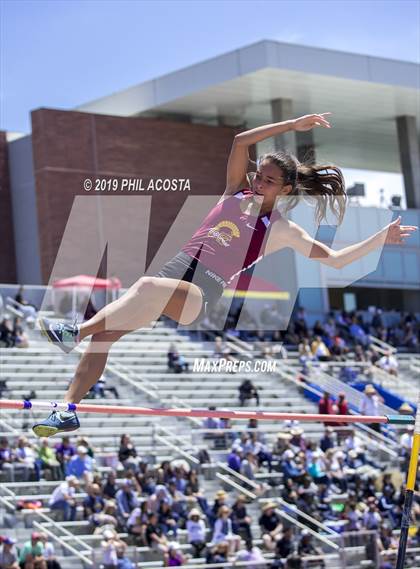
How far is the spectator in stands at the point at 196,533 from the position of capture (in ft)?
45.2

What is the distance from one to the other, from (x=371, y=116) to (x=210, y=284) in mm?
21409

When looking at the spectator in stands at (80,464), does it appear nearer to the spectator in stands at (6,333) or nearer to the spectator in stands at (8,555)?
the spectator in stands at (8,555)

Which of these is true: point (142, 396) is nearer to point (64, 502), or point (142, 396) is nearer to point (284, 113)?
point (64, 502)

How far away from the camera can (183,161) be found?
2678 cm

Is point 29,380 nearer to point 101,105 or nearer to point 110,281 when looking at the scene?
point 110,281

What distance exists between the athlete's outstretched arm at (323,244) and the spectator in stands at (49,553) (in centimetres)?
646

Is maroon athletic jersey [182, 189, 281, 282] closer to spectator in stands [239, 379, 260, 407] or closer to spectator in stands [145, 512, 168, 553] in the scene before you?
spectator in stands [145, 512, 168, 553]

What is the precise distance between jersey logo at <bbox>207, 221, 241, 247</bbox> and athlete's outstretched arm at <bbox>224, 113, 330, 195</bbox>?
22cm

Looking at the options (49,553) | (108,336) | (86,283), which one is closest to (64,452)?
(49,553)

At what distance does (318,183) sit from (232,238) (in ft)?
2.21

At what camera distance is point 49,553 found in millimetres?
12789

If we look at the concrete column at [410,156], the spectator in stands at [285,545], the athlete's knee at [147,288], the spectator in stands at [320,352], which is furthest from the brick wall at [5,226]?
the athlete's knee at [147,288]

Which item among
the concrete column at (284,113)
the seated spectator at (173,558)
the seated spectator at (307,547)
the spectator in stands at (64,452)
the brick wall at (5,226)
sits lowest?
the seated spectator at (307,547)

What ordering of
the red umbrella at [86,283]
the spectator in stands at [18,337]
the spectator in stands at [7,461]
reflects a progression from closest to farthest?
the spectator in stands at [7,461]
the spectator in stands at [18,337]
the red umbrella at [86,283]
